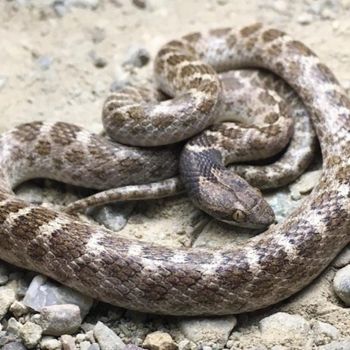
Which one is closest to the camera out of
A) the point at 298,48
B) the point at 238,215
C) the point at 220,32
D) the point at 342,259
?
the point at 342,259

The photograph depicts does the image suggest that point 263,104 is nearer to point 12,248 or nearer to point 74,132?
point 74,132

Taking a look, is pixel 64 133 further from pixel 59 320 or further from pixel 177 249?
pixel 59 320

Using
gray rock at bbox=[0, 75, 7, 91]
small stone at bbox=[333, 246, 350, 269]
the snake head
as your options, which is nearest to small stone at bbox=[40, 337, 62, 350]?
the snake head

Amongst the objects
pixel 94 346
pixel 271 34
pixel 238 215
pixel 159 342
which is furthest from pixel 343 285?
pixel 271 34

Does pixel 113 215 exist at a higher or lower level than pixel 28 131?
lower

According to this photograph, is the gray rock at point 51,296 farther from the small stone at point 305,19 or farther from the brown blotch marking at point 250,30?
the small stone at point 305,19

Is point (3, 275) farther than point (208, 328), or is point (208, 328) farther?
point (3, 275)

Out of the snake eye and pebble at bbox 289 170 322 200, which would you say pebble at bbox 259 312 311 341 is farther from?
pebble at bbox 289 170 322 200
